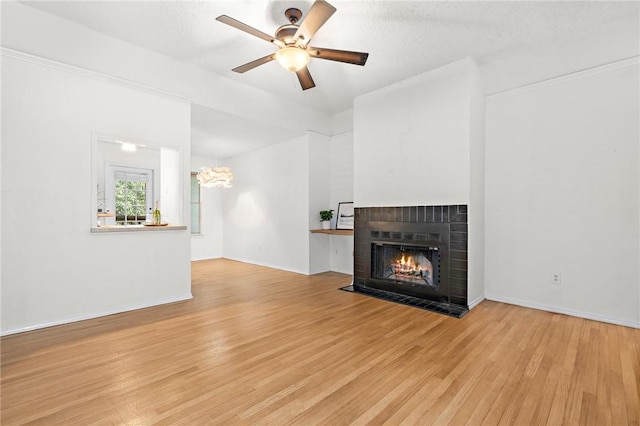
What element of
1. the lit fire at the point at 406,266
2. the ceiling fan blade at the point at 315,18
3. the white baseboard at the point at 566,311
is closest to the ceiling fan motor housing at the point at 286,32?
the ceiling fan blade at the point at 315,18

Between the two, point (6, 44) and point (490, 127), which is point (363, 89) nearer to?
point (490, 127)

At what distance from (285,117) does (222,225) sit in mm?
3892

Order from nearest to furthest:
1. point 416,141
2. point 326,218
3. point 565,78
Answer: point 565,78 → point 416,141 → point 326,218

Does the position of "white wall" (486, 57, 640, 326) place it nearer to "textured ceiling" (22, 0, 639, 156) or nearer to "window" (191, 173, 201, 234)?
"textured ceiling" (22, 0, 639, 156)

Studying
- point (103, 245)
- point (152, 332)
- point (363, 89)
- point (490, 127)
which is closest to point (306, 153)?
point (363, 89)

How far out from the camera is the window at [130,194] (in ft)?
12.5

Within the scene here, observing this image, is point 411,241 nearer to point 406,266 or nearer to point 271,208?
point 406,266

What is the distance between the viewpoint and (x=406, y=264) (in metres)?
4.04

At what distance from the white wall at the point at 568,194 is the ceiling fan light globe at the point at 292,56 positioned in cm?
265

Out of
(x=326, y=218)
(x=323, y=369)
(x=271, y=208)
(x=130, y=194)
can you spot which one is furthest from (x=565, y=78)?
(x=130, y=194)

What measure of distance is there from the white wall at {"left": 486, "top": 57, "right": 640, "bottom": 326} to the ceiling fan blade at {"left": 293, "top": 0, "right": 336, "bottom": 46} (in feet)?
8.81

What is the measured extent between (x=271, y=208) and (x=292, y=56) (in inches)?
156

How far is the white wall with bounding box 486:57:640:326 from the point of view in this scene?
2980 mm

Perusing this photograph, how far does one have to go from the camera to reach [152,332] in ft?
9.12
